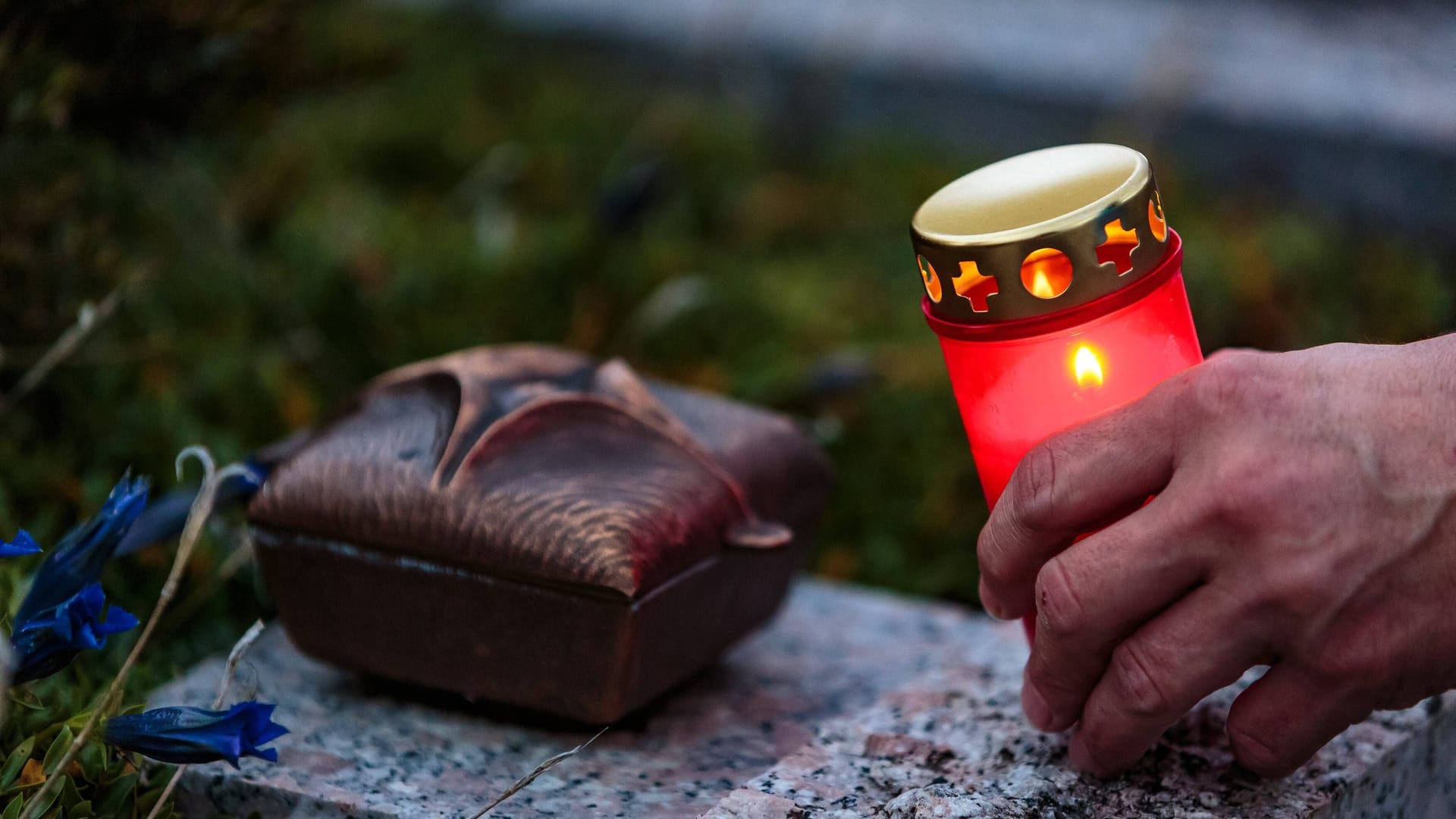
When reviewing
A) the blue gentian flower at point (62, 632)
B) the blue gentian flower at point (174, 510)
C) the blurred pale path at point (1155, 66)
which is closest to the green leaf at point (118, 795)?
the blue gentian flower at point (62, 632)

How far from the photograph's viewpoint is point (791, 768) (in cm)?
122

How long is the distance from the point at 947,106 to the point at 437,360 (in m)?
3.43

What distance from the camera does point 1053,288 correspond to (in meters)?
1.00

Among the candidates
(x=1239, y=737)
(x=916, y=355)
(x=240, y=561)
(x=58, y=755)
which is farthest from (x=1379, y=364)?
(x=916, y=355)

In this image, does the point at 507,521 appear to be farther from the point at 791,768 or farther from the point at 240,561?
the point at 240,561

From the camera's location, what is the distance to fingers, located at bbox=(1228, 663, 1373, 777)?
1039mm

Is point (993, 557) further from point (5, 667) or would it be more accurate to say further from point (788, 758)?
point (5, 667)

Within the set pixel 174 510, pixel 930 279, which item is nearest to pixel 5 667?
pixel 174 510

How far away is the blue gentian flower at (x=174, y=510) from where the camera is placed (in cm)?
142

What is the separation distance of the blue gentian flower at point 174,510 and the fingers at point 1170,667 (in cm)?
88

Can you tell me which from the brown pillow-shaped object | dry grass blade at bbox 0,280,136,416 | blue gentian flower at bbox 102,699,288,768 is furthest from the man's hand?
dry grass blade at bbox 0,280,136,416

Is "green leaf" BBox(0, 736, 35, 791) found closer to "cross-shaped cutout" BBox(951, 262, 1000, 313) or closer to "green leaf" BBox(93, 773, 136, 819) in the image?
"green leaf" BBox(93, 773, 136, 819)

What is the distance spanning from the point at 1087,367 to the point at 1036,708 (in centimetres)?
33

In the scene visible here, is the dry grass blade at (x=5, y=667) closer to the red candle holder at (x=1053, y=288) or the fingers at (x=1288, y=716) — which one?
the red candle holder at (x=1053, y=288)
